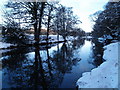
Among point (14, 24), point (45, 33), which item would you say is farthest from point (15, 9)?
point (45, 33)

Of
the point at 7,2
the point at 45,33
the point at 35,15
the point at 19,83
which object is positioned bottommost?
the point at 19,83

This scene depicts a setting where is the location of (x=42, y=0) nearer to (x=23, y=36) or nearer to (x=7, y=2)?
(x=7, y=2)

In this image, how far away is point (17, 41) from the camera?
47.6 feet

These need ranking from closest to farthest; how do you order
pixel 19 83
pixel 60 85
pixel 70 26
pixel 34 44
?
pixel 60 85 < pixel 19 83 < pixel 34 44 < pixel 70 26

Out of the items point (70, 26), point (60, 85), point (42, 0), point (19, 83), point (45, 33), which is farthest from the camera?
point (70, 26)

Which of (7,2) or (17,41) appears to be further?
(17,41)

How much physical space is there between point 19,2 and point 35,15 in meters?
2.54

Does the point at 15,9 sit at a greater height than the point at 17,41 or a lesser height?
greater

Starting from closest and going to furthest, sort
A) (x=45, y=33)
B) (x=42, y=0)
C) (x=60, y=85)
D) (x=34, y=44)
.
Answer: (x=60, y=85) < (x=42, y=0) < (x=34, y=44) < (x=45, y=33)

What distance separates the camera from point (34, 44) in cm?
1638

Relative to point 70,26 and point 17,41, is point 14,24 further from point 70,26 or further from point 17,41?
point 70,26

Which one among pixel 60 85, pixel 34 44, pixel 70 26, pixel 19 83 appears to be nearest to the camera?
pixel 60 85

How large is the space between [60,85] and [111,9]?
58.0ft

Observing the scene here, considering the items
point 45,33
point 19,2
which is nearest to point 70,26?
point 45,33
